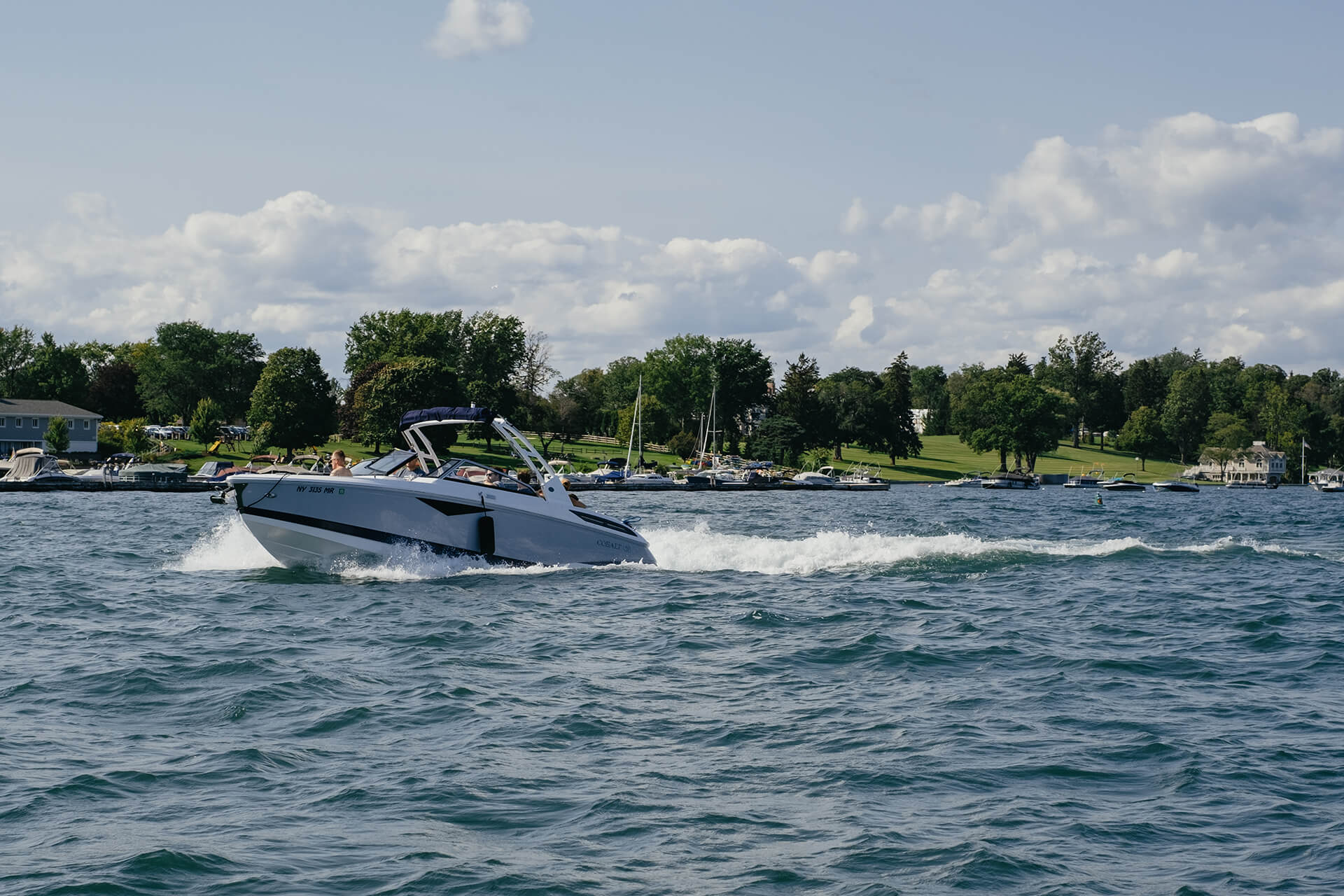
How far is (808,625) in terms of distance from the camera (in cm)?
1933

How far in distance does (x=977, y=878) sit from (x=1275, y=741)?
5.69m

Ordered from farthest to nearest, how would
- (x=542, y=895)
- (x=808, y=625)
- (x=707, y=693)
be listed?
1. (x=808, y=625)
2. (x=707, y=693)
3. (x=542, y=895)

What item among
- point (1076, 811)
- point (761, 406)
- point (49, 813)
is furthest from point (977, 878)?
point (761, 406)

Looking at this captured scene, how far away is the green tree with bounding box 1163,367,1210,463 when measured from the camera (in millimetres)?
183500

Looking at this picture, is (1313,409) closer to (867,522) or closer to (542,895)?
(867,522)

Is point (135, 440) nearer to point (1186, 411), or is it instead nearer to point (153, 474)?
point (153, 474)

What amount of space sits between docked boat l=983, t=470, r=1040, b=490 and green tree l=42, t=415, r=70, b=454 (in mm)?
93719

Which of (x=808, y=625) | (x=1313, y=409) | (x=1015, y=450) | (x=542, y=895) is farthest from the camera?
(x=1313, y=409)

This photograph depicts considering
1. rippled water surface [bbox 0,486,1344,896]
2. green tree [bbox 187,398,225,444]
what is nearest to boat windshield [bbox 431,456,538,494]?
rippled water surface [bbox 0,486,1344,896]

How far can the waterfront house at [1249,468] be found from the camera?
534ft

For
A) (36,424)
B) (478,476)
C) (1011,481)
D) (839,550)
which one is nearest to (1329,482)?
(1011,481)

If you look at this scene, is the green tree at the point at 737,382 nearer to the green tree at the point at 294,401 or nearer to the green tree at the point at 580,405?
the green tree at the point at 580,405

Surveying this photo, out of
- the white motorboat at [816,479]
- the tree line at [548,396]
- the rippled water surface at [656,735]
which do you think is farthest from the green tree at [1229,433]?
the rippled water surface at [656,735]

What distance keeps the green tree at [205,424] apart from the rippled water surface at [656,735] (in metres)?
93.7
